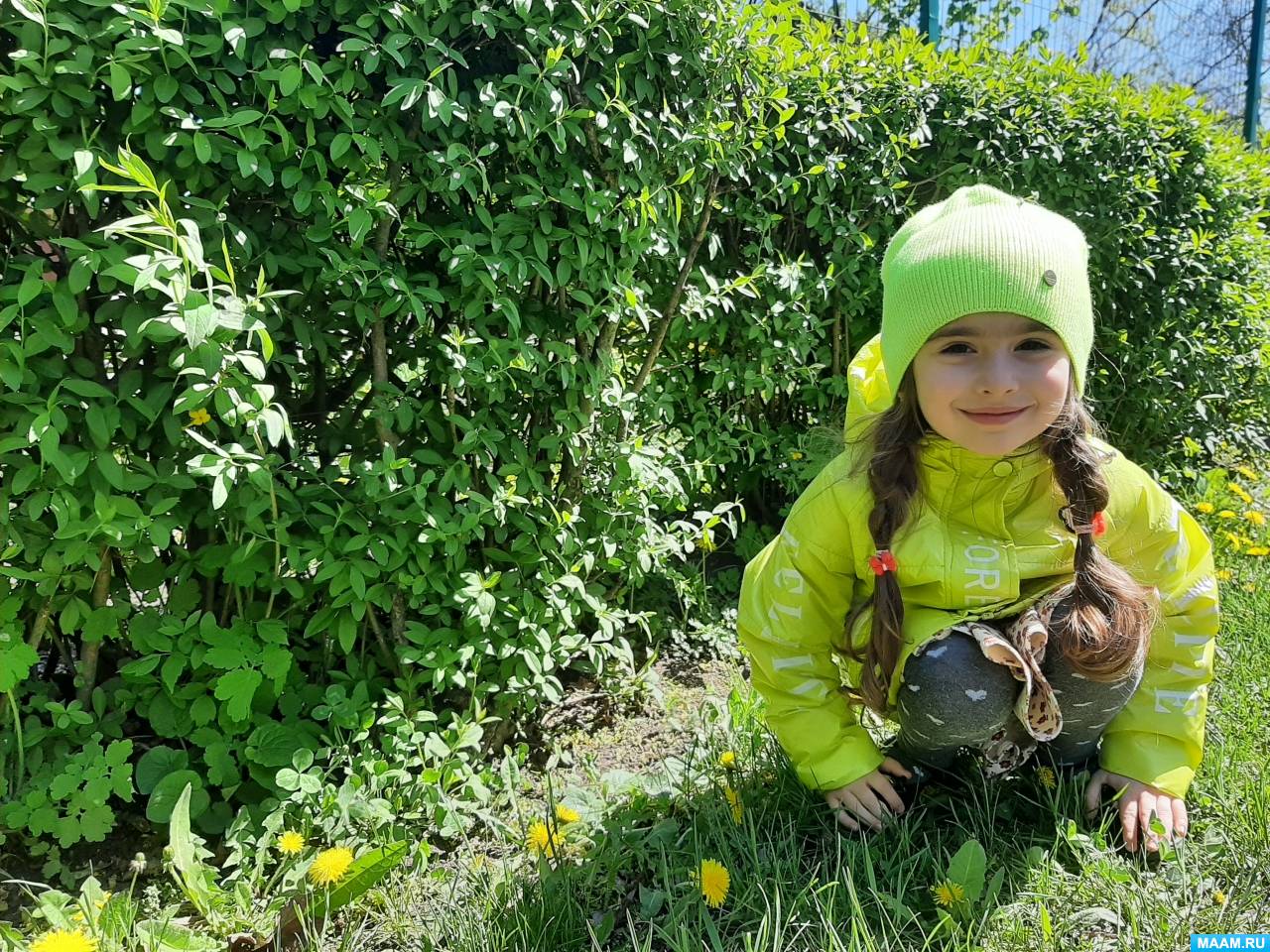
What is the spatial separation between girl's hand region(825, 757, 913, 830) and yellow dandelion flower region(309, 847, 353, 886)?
940 millimetres

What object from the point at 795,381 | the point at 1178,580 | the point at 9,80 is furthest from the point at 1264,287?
the point at 9,80

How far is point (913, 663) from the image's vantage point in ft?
5.51

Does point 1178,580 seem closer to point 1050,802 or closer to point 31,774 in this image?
point 1050,802

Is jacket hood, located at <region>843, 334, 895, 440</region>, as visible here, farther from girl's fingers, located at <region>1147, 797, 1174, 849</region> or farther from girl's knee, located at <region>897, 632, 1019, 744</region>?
girl's fingers, located at <region>1147, 797, 1174, 849</region>

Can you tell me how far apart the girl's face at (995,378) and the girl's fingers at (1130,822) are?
752 millimetres

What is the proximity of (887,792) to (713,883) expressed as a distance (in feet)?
1.41

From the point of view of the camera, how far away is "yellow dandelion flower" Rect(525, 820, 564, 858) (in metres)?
1.66

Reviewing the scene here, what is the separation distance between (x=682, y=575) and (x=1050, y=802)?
4.12 feet

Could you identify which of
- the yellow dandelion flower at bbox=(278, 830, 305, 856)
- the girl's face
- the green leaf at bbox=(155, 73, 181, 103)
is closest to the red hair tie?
the girl's face

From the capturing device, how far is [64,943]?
1.32 m

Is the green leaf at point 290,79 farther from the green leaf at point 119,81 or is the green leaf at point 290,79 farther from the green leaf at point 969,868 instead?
the green leaf at point 969,868

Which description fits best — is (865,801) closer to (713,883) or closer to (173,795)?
(713,883)

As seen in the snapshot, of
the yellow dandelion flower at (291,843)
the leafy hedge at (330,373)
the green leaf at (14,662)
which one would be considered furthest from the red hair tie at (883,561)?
the green leaf at (14,662)

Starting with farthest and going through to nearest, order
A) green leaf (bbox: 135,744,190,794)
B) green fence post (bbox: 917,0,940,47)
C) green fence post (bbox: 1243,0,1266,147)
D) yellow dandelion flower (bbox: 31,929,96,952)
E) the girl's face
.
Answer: green fence post (bbox: 1243,0,1266,147) → green fence post (bbox: 917,0,940,47) → green leaf (bbox: 135,744,190,794) → the girl's face → yellow dandelion flower (bbox: 31,929,96,952)
